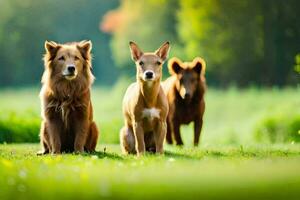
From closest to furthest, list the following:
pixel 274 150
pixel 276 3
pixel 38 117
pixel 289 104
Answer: pixel 274 150, pixel 38 117, pixel 289 104, pixel 276 3

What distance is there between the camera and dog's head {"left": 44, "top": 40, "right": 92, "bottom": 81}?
36.6ft

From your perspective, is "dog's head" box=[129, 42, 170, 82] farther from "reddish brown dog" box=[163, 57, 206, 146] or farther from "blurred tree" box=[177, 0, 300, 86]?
"blurred tree" box=[177, 0, 300, 86]

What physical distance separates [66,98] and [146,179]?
4.11m

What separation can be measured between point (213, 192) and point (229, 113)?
1722cm

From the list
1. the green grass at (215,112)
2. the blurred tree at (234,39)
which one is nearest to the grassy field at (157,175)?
the green grass at (215,112)

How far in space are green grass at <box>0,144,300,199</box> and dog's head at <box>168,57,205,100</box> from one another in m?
4.26

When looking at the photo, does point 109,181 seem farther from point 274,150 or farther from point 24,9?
point 24,9

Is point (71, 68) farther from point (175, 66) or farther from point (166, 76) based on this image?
point (166, 76)

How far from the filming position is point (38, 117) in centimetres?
1822

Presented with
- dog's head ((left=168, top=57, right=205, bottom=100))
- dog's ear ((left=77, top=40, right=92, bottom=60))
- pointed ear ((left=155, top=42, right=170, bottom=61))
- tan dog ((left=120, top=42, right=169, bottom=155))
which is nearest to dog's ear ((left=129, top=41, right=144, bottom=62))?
tan dog ((left=120, top=42, right=169, bottom=155))

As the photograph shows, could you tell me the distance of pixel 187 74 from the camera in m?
14.1

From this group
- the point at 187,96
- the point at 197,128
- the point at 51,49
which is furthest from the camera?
the point at 197,128

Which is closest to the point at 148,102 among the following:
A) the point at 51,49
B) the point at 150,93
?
the point at 150,93

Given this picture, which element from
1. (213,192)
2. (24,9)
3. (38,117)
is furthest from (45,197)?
(24,9)
